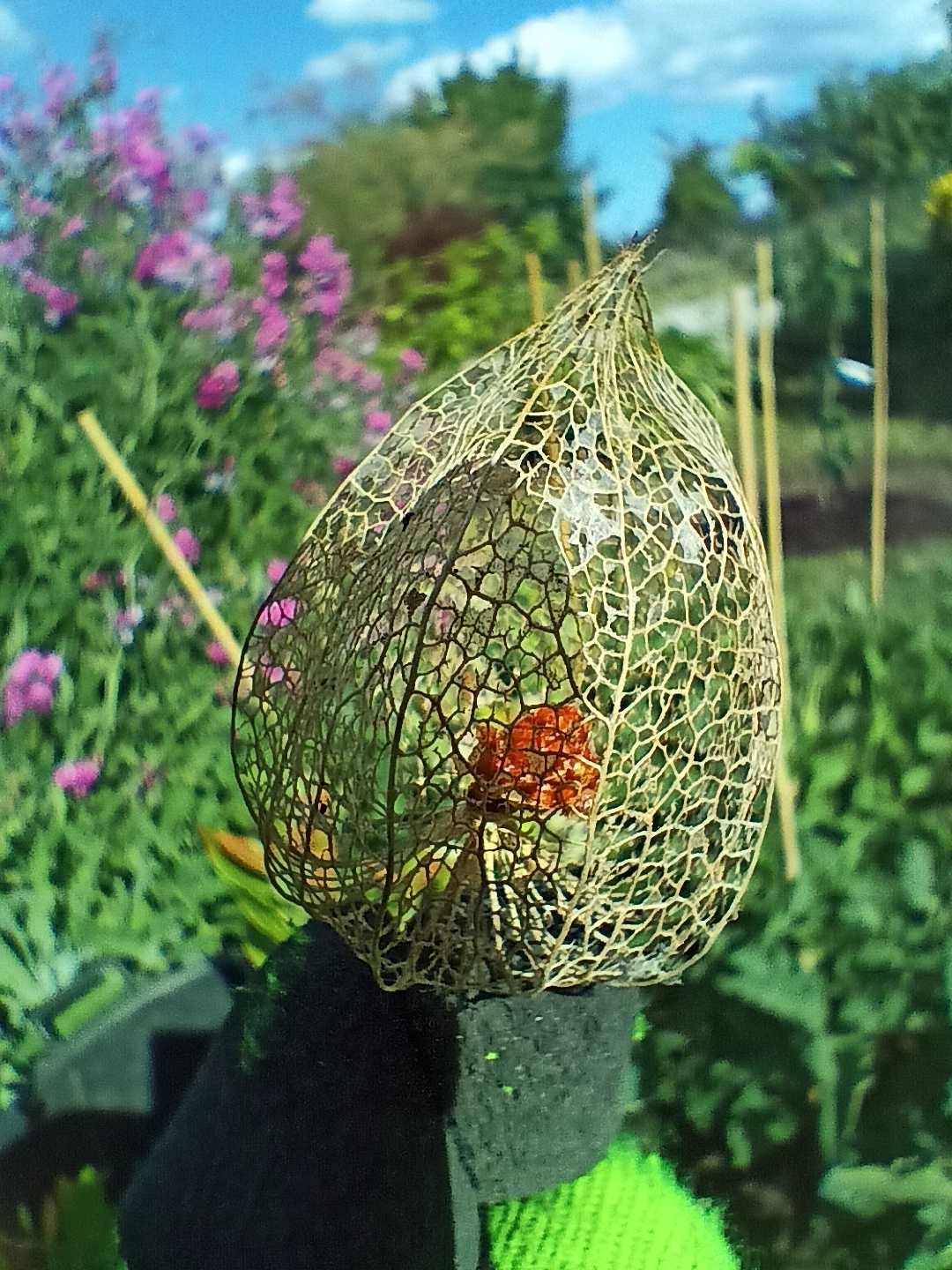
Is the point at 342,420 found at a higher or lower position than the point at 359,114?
lower

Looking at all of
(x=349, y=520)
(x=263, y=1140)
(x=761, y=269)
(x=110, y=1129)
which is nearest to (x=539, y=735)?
(x=349, y=520)

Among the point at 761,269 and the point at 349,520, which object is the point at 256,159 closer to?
the point at 761,269

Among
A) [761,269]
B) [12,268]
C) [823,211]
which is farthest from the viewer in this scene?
[823,211]

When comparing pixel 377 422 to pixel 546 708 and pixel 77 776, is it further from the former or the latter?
pixel 546 708

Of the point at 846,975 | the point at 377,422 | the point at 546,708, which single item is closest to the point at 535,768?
the point at 546,708

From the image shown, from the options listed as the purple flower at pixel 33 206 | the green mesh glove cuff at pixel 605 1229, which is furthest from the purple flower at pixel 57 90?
the green mesh glove cuff at pixel 605 1229

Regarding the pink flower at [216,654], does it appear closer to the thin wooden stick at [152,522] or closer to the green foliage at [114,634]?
the green foliage at [114,634]

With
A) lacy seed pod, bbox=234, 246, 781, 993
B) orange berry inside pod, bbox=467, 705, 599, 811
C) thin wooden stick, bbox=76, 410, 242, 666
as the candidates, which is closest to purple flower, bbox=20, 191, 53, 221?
thin wooden stick, bbox=76, 410, 242, 666
